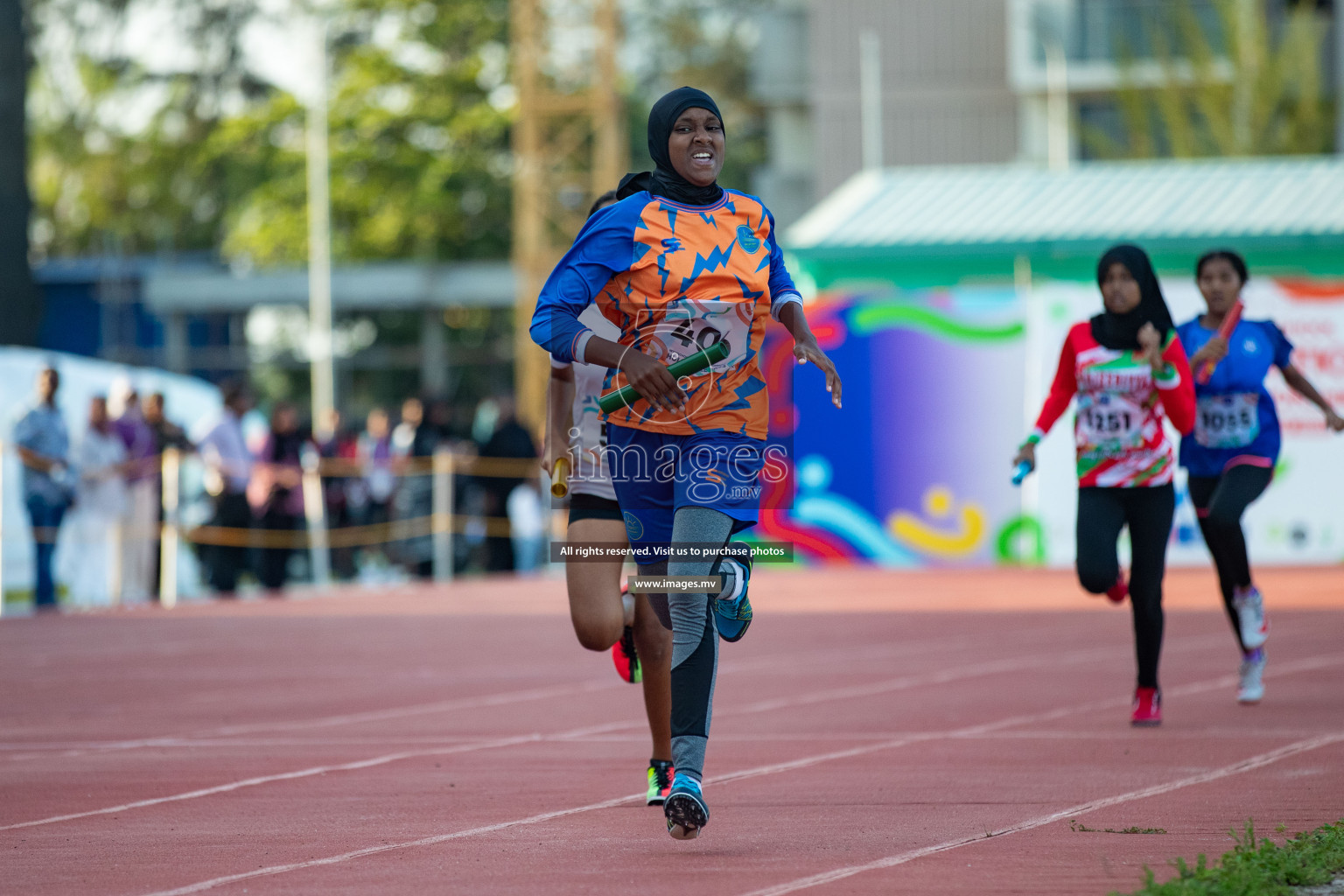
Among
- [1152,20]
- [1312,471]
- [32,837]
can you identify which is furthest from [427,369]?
[32,837]

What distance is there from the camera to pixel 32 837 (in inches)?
235

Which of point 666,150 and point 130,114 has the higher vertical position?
point 130,114

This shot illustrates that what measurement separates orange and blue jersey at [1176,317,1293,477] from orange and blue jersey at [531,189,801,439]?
4.25 meters

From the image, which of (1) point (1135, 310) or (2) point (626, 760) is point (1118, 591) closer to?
(1) point (1135, 310)

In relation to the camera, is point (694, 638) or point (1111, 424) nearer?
point (694, 638)

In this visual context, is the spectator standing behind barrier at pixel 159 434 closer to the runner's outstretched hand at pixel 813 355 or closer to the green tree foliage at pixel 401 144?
the runner's outstretched hand at pixel 813 355

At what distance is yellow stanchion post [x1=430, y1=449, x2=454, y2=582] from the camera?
2195 centimetres

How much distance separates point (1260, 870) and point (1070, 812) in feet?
4.19

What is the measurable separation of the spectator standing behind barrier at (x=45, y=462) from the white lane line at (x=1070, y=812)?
12048 mm

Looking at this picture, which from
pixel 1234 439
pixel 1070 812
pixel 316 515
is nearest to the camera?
pixel 1070 812

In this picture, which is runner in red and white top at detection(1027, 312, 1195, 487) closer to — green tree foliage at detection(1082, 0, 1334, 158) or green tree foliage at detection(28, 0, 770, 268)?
green tree foliage at detection(1082, 0, 1334, 158)

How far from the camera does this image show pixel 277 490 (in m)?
20.0

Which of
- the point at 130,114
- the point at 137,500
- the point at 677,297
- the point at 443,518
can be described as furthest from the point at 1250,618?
the point at 130,114

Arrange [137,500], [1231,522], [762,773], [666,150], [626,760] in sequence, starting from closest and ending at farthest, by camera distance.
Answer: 1. [666,150]
2. [762,773]
3. [626,760]
4. [1231,522]
5. [137,500]
